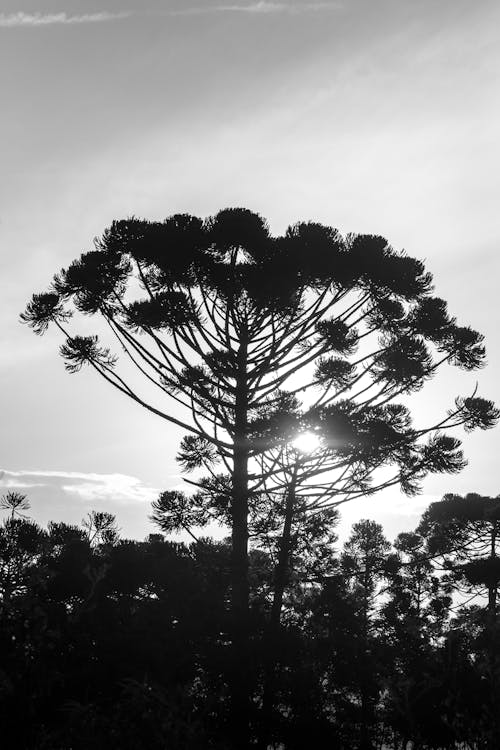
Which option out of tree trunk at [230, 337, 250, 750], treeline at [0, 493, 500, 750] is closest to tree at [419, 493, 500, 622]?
treeline at [0, 493, 500, 750]

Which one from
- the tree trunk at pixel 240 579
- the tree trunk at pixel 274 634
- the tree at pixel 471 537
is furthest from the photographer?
the tree at pixel 471 537

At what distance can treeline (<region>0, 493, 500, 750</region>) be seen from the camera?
5.50 meters

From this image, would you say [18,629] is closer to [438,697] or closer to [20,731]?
[20,731]

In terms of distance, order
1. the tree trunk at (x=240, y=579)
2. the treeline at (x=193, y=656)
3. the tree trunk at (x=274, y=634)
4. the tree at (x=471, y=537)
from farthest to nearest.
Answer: the tree at (x=471, y=537), the tree trunk at (x=274, y=634), the tree trunk at (x=240, y=579), the treeline at (x=193, y=656)

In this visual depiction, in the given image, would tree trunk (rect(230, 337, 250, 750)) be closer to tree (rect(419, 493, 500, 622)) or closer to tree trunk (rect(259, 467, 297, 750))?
tree trunk (rect(259, 467, 297, 750))

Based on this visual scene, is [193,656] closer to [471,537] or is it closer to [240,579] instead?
[240,579]

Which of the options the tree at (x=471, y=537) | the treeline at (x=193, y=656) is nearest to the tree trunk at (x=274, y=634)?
the treeline at (x=193, y=656)

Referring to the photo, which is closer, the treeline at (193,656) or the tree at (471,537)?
the treeline at (193,656)

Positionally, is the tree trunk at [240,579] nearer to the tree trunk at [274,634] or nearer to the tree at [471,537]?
the tree trunk at [274,634]

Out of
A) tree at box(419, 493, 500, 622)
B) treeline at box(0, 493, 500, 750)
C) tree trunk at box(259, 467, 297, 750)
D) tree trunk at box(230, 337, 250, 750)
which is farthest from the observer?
tree at box(419, 493, 500, 622)

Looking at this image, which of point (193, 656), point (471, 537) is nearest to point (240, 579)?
point (193, 656)

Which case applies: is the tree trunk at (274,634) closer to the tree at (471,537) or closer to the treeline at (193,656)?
the treeline at (193,656)

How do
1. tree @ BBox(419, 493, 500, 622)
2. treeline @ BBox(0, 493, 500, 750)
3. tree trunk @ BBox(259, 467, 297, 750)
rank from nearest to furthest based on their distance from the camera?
treeline @ BBox(0, 493, 500, 750) < tree trunk @ BBox(259, 467, 297, 750) < tree @ BBox(419, 493, 500, 622)

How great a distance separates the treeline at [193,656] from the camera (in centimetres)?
550
